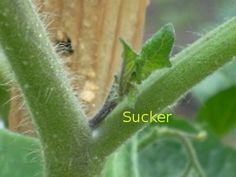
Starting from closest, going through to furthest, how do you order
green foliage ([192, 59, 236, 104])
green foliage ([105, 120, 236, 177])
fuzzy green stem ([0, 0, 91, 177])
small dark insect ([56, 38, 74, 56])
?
fuzzy green stem ([0, 0, 91, 177]) < small dark insect ([56, 38, 74, 56]) < green foliage ([105, 120, 236, 177]) < green foliage ([192, 59, 236, 104])

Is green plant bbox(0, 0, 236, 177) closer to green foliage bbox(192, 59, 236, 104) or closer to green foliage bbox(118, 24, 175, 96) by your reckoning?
green foliage bbox(118, 24, 175, 96)

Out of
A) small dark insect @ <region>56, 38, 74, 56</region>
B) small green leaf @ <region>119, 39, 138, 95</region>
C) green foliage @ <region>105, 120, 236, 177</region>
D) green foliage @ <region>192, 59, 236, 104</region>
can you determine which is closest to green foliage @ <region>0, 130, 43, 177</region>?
small dark insect @ <region>56, 38, 74, 56</region>

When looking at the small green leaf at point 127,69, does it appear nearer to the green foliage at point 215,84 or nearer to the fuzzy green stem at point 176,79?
the fuzzy green stem at point 176,79

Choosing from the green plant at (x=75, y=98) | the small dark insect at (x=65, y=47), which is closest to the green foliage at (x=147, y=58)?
the green plant at (x=75, y=98)

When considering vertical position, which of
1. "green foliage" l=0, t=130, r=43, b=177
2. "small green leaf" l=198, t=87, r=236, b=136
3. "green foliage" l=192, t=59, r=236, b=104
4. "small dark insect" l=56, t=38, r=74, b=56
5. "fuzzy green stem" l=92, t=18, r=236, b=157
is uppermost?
"fuzzy green stem" l=92, t=18, r=236, b=157

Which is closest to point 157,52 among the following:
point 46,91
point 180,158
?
point 46,91

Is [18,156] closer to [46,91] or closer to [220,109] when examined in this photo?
[46,91]

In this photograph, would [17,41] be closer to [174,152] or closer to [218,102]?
[174,152]

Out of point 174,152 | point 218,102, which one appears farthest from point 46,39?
point 218,102
